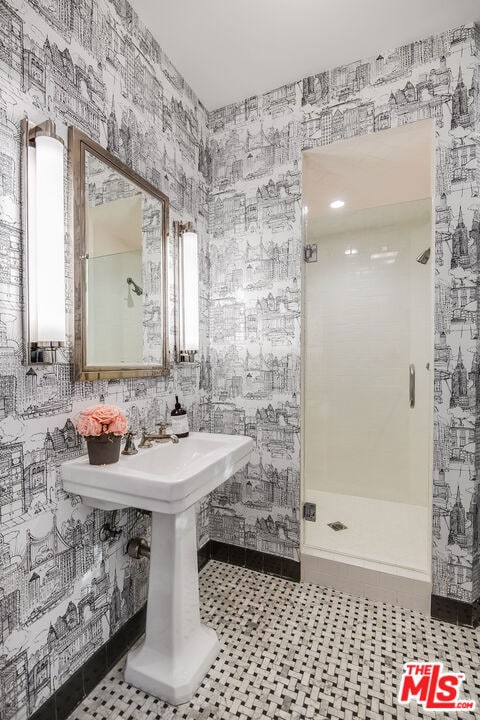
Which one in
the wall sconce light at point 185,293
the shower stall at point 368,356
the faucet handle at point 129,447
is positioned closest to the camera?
the faucet handle at point 129,447

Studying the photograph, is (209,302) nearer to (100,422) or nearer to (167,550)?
(100,422)

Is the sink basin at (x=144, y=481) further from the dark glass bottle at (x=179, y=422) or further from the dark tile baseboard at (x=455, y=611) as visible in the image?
the dark tile baseboard at (x=455, y=611)

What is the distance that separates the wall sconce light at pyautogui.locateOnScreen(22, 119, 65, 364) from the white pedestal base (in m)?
0.78

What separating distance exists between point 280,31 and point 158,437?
196 cm

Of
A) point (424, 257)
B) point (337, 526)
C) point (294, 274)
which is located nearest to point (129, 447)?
point (294, 274)

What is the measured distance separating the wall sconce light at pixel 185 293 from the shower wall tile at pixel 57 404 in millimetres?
275

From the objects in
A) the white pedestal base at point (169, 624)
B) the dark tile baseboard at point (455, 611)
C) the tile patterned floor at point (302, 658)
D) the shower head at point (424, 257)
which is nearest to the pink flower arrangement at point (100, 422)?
the white pedestal base at point (169, 624)

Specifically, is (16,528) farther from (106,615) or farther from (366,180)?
(366,180)

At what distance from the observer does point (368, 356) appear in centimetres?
284

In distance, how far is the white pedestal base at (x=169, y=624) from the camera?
1.35m

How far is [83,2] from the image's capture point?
4.48 ft

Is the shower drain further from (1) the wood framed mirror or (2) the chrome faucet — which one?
(1) the wood framed mirror

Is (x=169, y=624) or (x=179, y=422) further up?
(x=179, y=422)

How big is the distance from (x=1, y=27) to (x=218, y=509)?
2.28 m
